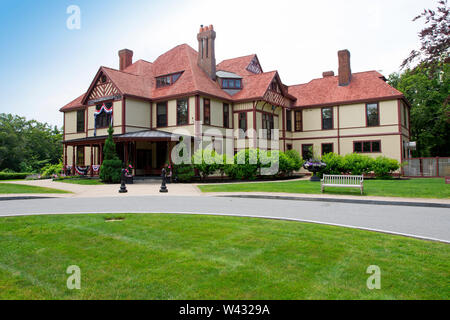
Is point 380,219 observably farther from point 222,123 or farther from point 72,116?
point 72,116

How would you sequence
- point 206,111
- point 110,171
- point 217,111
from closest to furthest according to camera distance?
point 110,171
point 206,111
point 217,111

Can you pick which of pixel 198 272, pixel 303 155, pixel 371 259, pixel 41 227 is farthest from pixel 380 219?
pixel 303 155

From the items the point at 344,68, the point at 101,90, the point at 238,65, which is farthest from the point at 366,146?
the point at 101,90

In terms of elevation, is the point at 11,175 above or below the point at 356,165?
below

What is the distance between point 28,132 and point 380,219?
181 feet

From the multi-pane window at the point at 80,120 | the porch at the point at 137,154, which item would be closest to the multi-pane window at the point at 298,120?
the porch at the point at 137,154

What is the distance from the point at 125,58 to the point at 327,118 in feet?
68.9

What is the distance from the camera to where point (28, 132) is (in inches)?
2019

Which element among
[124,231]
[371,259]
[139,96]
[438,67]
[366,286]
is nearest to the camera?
[366,286]

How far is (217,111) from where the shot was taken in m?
27.5

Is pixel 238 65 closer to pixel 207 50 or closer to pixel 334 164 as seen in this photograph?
pixel 207 50

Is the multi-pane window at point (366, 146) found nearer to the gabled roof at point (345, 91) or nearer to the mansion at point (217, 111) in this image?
the mansion at point (217, 111)

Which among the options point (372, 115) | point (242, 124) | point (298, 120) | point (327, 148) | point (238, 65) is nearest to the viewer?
point (242, 124)

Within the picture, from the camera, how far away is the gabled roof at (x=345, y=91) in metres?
29.1
